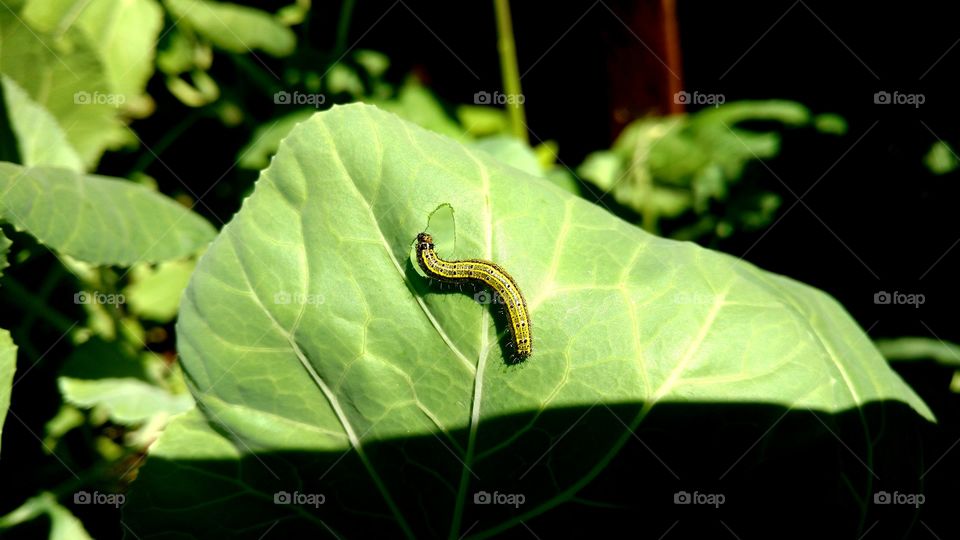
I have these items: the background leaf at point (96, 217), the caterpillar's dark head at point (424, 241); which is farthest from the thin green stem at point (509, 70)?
the caterpillar's dark head at point (424, 241)

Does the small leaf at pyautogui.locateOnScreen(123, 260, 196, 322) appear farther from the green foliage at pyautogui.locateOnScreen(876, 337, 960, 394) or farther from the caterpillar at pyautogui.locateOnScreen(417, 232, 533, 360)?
the green foliage at pyautogui.locateOnScreen(876, 337, 960, 394)

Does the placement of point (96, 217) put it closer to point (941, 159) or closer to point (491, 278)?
point (491, 278)

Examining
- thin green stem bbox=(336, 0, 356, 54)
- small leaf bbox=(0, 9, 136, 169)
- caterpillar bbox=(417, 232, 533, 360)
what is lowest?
caterpillar bbox=(417, 232, 533, 360)

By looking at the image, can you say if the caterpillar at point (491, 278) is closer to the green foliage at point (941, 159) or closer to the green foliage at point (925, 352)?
the green foliage at point (925, 352)

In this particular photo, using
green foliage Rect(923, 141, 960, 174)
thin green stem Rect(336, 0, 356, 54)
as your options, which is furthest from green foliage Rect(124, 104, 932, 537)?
thin green stem Rect(336, 0, 356, 54)

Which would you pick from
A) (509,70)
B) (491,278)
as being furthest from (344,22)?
(491,278)

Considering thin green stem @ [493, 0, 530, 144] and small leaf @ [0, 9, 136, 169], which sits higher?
thin green stem @ [493, 0, 530, 144]
